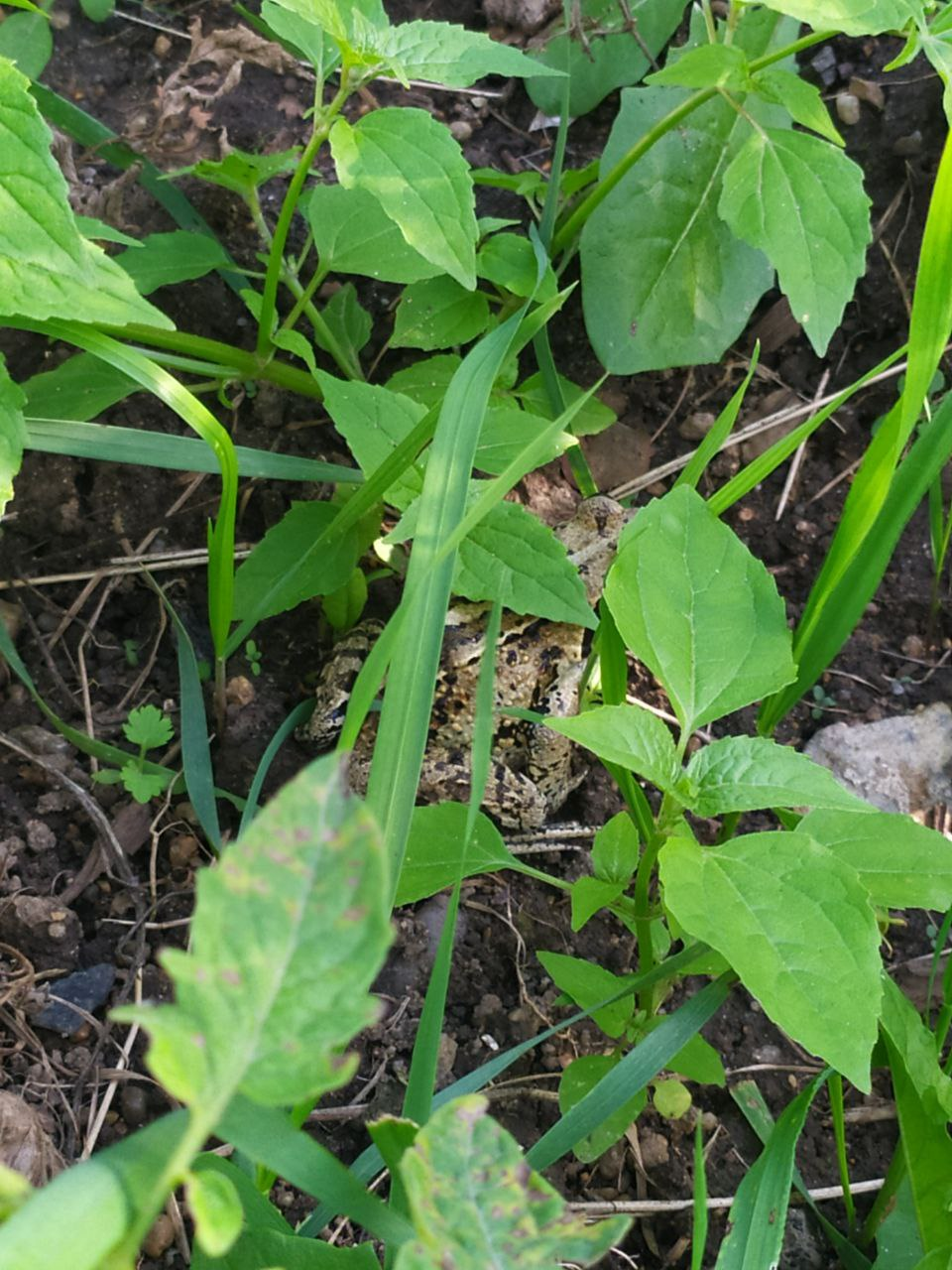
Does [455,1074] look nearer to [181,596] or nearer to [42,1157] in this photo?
[42,1157]

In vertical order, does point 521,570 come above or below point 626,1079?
above

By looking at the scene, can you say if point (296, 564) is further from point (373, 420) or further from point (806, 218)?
point (806, 218)

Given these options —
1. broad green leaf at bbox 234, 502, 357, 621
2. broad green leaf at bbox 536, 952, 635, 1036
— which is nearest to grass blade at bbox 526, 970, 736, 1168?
broad green leaf at bbox 536, 952, 635, 1036

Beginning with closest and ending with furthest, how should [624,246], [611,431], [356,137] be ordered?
[356,137] → [624,246] → [611,431]

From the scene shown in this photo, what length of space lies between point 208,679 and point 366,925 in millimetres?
1956

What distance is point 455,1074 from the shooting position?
2.13m

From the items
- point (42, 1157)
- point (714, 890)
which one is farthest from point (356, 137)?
point (42, 1157)

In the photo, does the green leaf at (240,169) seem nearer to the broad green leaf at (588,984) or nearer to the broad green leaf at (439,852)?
the broad green leaf at (439,852)

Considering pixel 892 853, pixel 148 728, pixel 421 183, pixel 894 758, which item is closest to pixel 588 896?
pixel 892 853

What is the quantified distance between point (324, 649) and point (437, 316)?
0.90 m

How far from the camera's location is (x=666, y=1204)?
202 cm

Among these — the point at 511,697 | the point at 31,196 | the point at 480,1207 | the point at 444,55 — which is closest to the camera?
the point at 480,1207

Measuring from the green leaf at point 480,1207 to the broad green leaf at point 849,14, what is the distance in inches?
71.8

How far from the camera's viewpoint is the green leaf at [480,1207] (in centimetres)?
76
